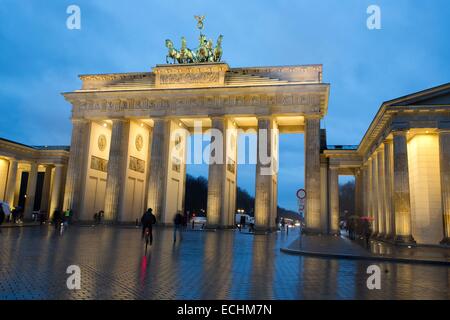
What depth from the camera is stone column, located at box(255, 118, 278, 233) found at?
39656 mm

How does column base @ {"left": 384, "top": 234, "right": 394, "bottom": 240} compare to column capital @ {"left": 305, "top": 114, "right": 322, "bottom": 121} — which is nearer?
column base @ {"left": 384, "top": 234, "right": 394, "bottom": 240}

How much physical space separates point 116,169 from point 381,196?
2768 cm

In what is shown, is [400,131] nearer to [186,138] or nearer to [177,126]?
[177,126]

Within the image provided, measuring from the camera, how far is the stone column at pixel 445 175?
81.0 ft

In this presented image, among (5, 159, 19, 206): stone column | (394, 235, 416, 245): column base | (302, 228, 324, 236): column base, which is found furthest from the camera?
(5, 159, 19, 206): stone column

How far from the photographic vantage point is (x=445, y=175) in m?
25.0

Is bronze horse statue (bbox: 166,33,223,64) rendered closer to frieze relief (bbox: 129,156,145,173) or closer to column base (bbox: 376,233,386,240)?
frieze relief (bbox: 129,156,145,173)

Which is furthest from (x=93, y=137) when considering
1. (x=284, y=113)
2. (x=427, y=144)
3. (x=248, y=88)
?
(x=427, y=144)

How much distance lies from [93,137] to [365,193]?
1250 inches

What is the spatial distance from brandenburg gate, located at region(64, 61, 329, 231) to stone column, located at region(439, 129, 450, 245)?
48.3 ft

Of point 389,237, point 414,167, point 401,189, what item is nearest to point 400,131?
point 401,189
